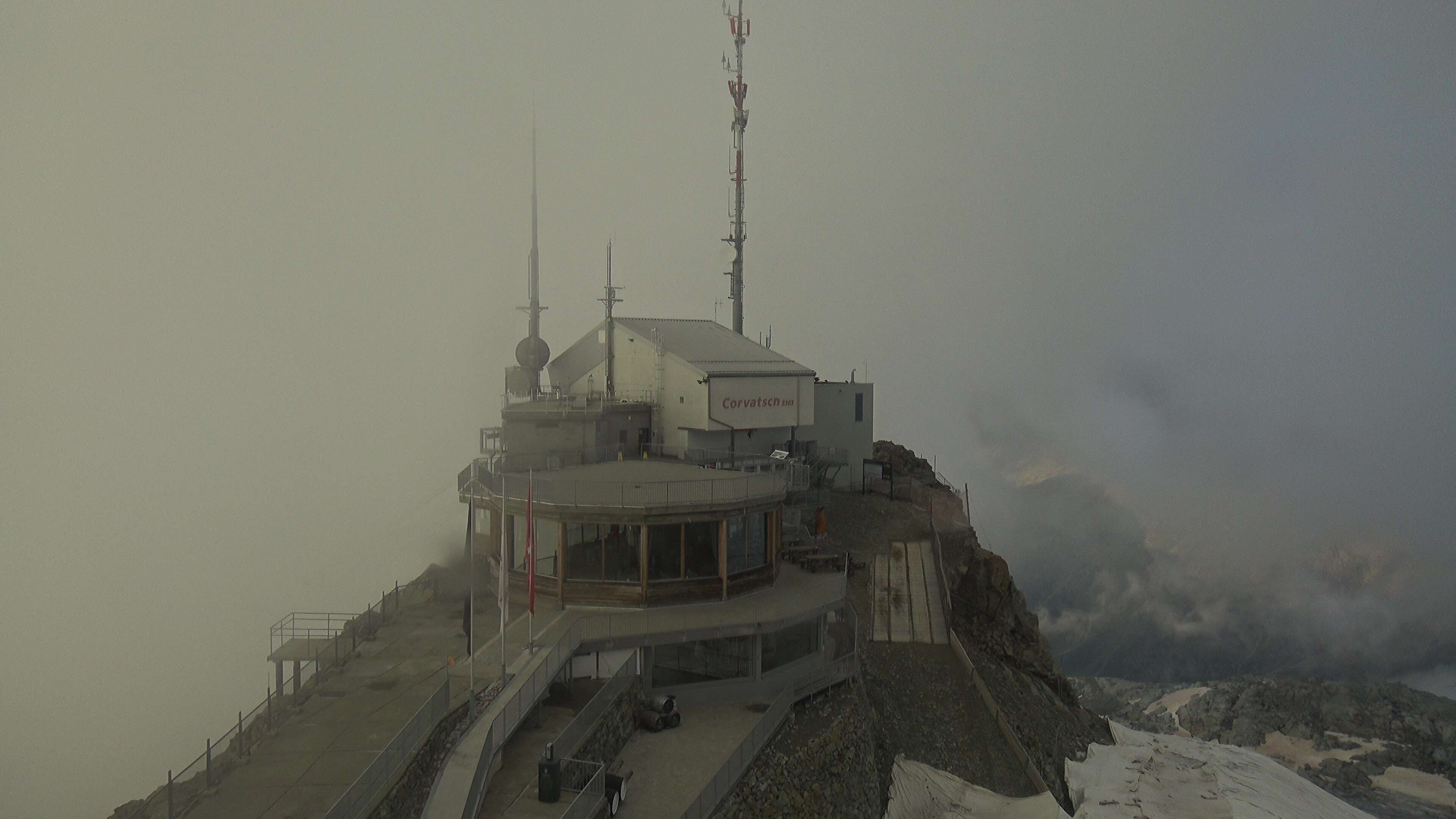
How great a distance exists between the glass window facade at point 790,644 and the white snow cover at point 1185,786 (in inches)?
410

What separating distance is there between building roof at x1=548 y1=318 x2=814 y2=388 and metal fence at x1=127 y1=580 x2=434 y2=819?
18972 millimetres

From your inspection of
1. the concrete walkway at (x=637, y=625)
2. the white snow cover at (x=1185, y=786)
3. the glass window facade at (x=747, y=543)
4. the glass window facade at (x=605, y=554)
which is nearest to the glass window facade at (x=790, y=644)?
the concrete walkway at (x=637, y=625)

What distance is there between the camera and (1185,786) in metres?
33.1

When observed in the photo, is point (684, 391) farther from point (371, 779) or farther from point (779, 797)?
point (371, 779)

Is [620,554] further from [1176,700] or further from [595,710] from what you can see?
[1176,700]

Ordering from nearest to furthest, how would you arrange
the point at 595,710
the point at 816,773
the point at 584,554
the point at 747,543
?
the point at 595,710 < the point at 816,773 < the point at 584,554 < the point at 747,543

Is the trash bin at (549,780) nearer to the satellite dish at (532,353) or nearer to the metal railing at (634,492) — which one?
the metal railing at (634,492)

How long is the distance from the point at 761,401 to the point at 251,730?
28005 millimetres

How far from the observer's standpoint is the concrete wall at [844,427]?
4919 cm

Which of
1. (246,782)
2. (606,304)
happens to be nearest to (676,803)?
(246,782)

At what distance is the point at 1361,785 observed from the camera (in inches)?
1884

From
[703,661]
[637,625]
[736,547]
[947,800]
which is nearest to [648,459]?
[736,547]

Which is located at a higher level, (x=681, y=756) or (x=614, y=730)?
(x=614, y=730)

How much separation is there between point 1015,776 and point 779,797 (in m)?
12.2
